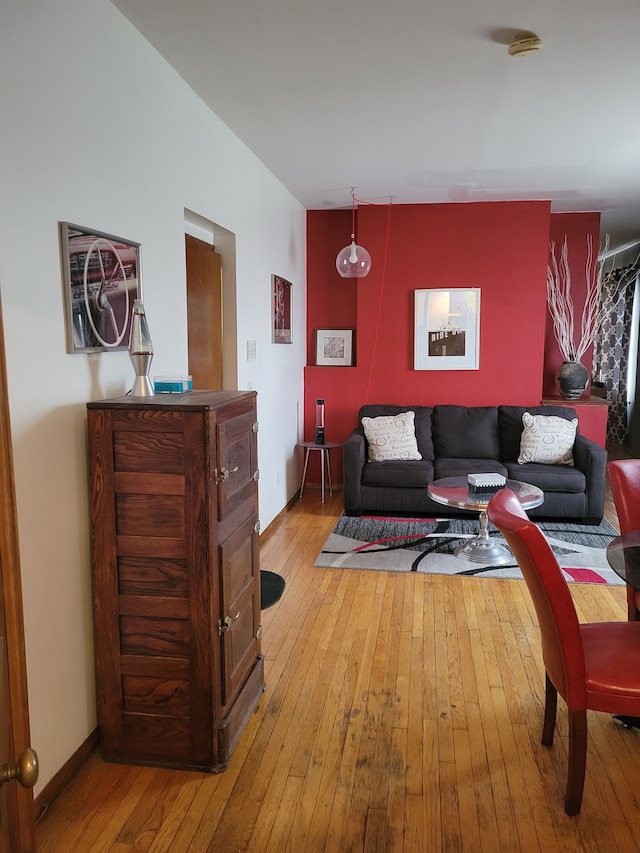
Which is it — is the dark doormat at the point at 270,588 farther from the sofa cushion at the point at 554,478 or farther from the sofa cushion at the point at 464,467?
the sofa cushion at the point at 554,478

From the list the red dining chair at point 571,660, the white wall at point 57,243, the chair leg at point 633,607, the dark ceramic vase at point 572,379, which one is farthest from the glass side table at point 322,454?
the red dining chair at point 571,660

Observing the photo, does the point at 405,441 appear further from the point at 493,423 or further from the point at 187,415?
the point at 187,415

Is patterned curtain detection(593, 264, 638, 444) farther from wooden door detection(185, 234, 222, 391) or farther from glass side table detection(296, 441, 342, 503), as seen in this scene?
wooden door detection(185, 234, 222, 391)

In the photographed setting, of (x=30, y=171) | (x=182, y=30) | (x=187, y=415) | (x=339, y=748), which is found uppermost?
(x=182, y=30)

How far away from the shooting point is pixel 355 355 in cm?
619

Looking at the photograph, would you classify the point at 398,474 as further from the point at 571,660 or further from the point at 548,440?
the point at 571,660

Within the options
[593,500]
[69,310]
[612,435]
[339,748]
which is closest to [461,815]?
[339,748]

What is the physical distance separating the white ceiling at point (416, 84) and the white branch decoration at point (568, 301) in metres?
1.27

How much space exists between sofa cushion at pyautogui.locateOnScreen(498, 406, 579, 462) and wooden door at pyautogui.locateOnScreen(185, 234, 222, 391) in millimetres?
2753

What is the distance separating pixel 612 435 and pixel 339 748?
7.48 m

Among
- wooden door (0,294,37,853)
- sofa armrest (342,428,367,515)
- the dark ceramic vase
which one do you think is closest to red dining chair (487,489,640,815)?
wooden door (0,294,37,853)

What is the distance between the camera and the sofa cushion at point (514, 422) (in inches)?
216

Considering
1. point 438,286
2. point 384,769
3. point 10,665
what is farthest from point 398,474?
point 10,665

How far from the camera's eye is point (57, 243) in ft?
6.59
